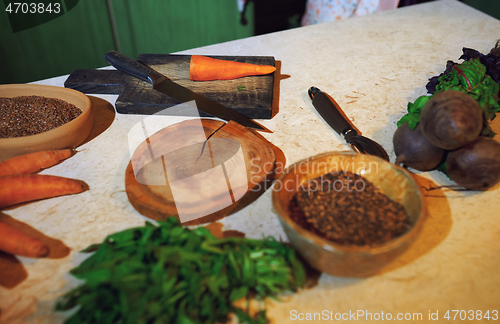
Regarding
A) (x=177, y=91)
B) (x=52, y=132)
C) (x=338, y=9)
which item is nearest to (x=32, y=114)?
(x=52, y=132)

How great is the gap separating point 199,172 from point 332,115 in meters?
0.48

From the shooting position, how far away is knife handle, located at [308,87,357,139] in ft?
3.40

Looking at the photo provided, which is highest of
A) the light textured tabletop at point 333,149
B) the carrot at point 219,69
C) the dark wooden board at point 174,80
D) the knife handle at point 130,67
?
the knife handle at point 130,67

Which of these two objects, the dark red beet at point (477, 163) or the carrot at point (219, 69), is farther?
the carrot at point (219, 69)

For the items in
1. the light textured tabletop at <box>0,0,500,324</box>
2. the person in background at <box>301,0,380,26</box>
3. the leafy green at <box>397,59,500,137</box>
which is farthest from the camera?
the person in background at <box>301,0,380,26</box>

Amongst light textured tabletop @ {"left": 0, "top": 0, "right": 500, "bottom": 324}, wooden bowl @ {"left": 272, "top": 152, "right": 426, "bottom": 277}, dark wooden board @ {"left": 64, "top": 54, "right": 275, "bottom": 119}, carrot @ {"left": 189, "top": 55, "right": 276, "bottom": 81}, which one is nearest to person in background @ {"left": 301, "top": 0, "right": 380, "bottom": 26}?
light textured tabletop @ {"left": 0, "top": 0, "right": 500, "bottom": 324}

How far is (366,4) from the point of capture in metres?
2.30

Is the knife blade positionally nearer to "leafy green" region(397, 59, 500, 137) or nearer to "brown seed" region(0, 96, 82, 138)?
"brown seed" region(0, 96, 82, 138)

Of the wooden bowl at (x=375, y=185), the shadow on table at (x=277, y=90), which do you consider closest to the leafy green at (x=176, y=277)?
the wooden bowl at (x=375, y=185)

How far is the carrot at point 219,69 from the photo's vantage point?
4.08 ft

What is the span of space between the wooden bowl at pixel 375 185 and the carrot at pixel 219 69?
0.61m

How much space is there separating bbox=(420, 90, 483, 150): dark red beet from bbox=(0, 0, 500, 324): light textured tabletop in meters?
0.18

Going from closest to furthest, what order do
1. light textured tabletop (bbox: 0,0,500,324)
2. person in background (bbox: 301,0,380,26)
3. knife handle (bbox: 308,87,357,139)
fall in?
light textured tabletop (bbox: 0,0,500,324), knife handle (bbox: 308,87,357,139), person in background (bbox: 301,0,380,26)

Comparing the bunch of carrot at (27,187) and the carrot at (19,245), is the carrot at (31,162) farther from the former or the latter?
the carrot at (19,245)
